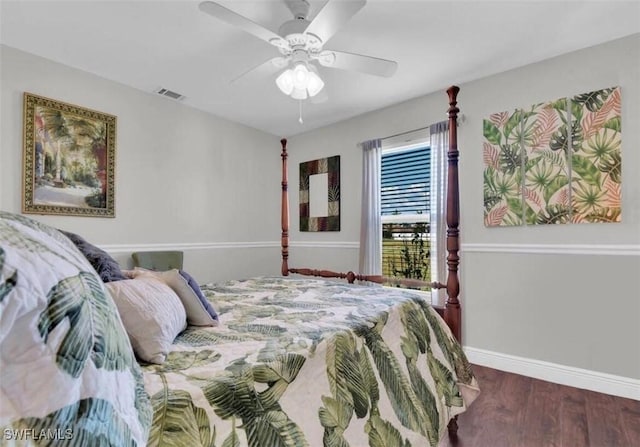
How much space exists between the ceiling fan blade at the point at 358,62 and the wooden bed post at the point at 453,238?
418 millimetres

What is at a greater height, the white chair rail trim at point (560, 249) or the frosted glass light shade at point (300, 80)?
the frosted glass light shade at point (300, 80)

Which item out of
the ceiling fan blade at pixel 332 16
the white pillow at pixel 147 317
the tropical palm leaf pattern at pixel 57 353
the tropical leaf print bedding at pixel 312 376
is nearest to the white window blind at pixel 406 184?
the tropical leaf print bedding at pixel 312 376

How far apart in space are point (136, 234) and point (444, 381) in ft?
9.30

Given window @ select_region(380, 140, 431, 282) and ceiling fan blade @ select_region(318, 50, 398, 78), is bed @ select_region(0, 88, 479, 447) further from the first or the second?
window @ select_region(380, 140, 431, 282)

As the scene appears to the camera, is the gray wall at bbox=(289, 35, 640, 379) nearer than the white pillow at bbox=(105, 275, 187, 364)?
No

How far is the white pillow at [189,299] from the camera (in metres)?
1.27

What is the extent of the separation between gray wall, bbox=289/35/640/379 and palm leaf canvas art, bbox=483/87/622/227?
0.06 meters

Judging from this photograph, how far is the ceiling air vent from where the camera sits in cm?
305

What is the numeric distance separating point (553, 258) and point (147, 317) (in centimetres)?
282

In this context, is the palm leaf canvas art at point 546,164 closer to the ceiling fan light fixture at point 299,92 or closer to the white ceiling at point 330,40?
the white ceiling at point 330,40

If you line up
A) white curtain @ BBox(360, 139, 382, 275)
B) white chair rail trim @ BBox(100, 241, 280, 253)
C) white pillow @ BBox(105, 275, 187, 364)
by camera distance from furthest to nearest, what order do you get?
white curtain @ BBox(360, 139, 382, 275) → white chair rail trim @ BBox(100, 241, 280, 253) → white pillow @ BBox(105, 275, 187, 364)

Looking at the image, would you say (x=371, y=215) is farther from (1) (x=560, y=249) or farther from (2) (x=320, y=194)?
(1) (x=560, y=249)

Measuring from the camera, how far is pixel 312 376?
3.32 ft

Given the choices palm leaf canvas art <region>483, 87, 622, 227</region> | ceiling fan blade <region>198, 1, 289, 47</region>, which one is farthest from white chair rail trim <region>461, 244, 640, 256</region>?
ceiling fan blade <region>198, 1, 289, 47</region>
